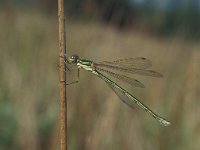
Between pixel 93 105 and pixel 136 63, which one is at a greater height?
pixel 136 63

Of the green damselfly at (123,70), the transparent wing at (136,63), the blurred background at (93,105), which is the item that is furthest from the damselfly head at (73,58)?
the blurred background at (93,105)

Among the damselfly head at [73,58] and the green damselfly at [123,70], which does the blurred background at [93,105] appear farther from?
the damselfly head at [73,58]

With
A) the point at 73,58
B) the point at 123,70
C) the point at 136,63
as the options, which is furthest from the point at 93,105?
the point at 73,58

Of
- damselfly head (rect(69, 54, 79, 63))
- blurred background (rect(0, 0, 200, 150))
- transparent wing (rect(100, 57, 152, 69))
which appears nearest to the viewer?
damselfly head (rect(69, 54, 79, 63))

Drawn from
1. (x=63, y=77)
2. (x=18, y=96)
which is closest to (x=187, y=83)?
(x=18, y=96)

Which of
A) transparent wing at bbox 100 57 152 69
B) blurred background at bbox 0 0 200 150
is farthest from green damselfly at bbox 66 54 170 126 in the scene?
blurred background at bbox 0 0 200 150

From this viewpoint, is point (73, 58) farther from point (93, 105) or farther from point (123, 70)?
point (93, 105)

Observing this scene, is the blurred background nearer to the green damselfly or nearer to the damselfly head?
the green damselfly

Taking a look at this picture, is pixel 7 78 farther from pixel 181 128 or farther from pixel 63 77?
pixel 63 77
